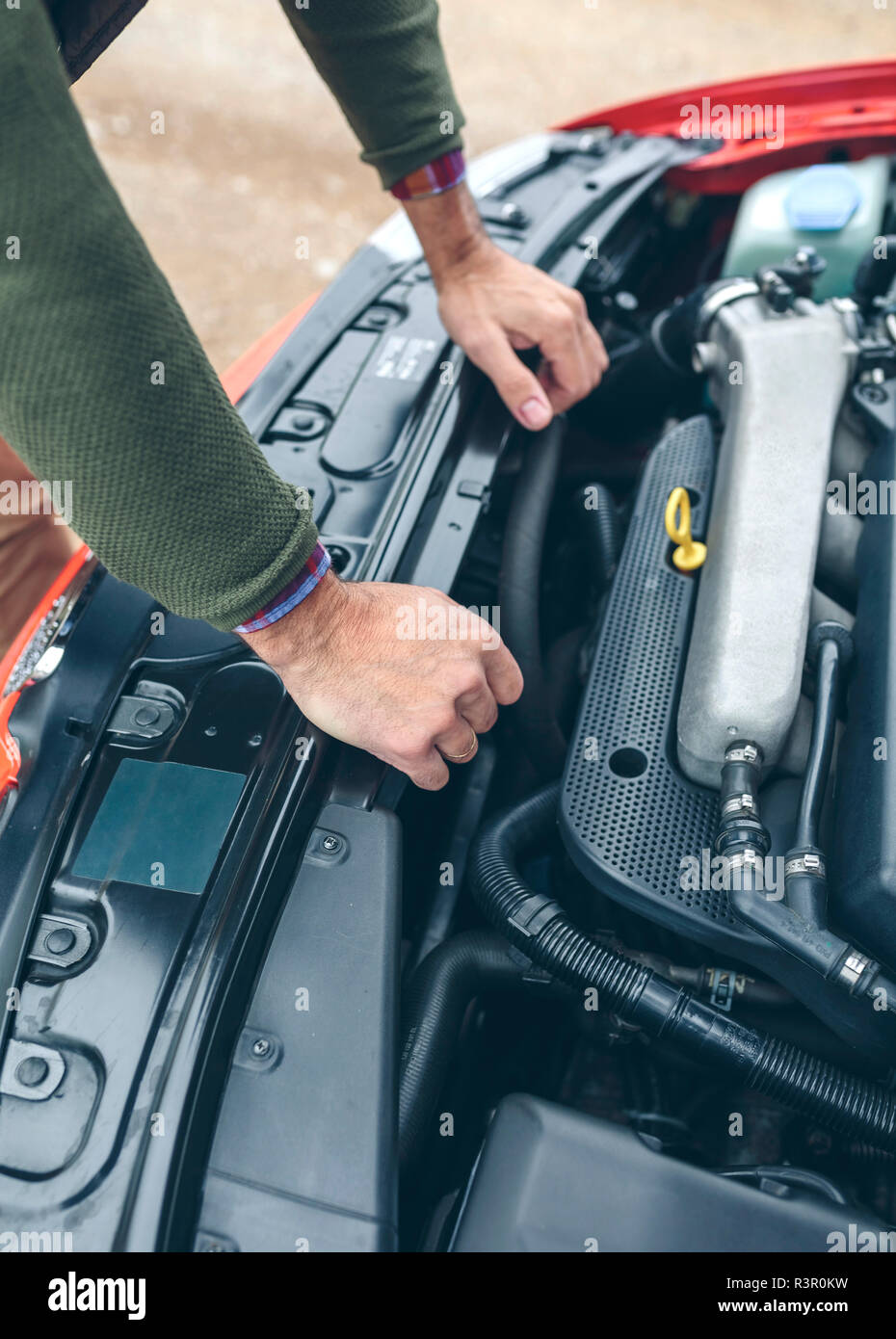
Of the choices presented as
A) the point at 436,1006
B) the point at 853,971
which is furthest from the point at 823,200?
the point at 436,1006

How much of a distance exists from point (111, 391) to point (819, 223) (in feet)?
4.33

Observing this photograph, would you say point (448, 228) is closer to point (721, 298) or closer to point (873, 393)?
point (721, 298)

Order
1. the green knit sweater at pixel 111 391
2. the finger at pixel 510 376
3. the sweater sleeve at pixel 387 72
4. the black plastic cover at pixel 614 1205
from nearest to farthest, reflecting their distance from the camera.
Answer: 1. the green knit sweater at pixel 111 391
2. the black plastic cover at pixel 614 1205
3. the sweater sleeve at pixel 387 72
4. the finger at pixel 510 376

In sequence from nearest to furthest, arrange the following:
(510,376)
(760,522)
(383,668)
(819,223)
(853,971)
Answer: (853,971), (383,668), (760,522), (510,376), (819,223)

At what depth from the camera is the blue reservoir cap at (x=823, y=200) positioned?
1590 mm

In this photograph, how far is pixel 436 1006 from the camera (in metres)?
0.98

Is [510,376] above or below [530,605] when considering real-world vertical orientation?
above

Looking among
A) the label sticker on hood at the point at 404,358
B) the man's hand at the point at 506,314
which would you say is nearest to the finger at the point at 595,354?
the man's hand at the point at 506,314

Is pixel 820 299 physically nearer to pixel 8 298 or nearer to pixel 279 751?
pixel 279 751

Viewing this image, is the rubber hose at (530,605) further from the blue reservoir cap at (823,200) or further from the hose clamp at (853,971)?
the blue reservoir cap at (823,200)

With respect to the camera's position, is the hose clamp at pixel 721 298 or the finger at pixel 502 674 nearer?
the finger at pixel 502 674

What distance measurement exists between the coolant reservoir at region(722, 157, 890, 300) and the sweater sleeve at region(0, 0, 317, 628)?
1128mm

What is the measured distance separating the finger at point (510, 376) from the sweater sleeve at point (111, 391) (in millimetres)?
573

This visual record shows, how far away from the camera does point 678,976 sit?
39.0 inches
